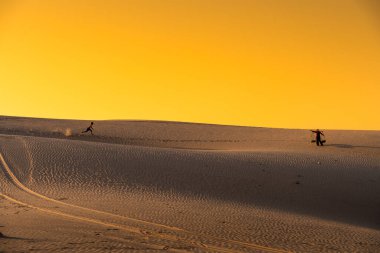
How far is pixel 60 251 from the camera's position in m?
9.12

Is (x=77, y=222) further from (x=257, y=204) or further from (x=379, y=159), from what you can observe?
(x=379, y=159)

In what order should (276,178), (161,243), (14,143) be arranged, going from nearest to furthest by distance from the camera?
(161,243), (276,178), (14,143)

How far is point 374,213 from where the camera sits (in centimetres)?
2005

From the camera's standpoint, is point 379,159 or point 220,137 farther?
point 220,137

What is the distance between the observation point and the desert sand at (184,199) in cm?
1092

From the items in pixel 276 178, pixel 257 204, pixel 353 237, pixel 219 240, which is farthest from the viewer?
pixel 276 178

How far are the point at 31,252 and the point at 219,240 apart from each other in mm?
4190

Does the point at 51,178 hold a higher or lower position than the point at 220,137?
lower

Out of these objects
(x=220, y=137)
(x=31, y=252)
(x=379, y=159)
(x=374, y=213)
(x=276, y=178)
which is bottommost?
(x=31, y=252)

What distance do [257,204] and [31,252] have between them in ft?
39.2

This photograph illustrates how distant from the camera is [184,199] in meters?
18.8

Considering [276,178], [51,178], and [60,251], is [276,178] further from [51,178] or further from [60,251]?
[60,251]

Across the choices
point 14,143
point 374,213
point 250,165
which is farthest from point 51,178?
point 374,213

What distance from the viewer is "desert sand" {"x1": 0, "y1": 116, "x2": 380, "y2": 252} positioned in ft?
35.8
